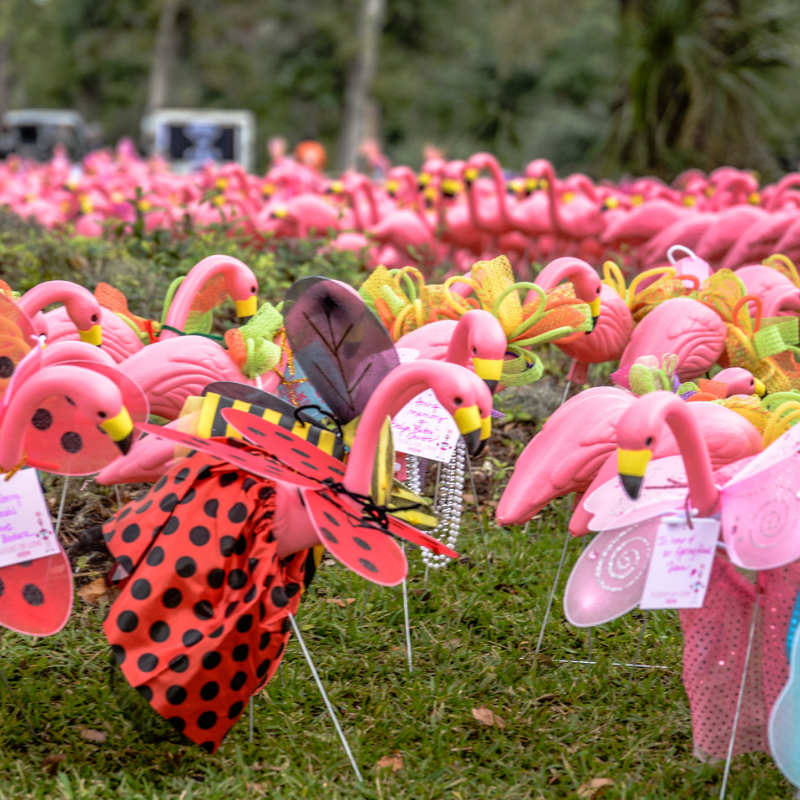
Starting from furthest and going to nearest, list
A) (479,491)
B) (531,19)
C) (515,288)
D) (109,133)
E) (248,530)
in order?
(109,133)
(531,19)
(479,491)
(515,288)
(248,530)

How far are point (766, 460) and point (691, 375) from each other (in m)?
1.25

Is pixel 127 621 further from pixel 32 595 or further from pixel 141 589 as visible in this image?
pixel 32 595

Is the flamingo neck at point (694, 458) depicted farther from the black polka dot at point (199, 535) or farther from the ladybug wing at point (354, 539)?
the black polka dot at point (199, 535)

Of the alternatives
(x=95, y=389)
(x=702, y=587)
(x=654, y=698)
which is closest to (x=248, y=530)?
(x=95, y=389)

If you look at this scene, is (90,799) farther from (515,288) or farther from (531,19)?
(531,19)

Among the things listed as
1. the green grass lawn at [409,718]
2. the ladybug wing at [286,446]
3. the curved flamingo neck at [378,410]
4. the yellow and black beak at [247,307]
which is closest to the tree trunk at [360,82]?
the yellow and black beak at [247,307]

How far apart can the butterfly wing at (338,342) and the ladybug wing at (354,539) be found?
10.7 inches

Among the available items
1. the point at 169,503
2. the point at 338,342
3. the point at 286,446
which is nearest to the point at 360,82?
the point at 338,342

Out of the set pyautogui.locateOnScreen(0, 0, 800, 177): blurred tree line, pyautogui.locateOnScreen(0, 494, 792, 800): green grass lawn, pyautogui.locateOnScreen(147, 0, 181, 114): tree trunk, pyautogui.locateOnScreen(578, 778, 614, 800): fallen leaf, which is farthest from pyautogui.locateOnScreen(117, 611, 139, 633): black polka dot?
pyautogui.locateOnScreen(147, 0, 181, 114): tree trunk

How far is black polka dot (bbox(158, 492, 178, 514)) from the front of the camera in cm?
196

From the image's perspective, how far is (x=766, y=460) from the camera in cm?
185

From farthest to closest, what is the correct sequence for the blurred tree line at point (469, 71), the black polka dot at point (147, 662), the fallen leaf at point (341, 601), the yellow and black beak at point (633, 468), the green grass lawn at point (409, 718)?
1. the blurred tree line at point (469, 71)
2. the fallen leaf at point (341, 601)
3. the green grass lawn at point (409, 718)
4. the black polka dot at point (147, 662)
5. the yellow and black beak at point (633, 468)

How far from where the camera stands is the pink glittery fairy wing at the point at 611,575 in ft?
6.20

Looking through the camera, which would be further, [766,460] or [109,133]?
[109,133]
